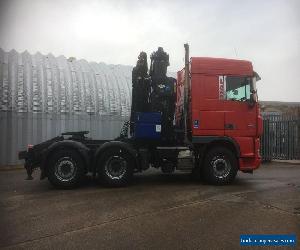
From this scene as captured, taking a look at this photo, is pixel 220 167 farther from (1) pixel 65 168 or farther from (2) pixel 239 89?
(1) pixel 65 168

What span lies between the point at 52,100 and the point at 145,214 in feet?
29.3

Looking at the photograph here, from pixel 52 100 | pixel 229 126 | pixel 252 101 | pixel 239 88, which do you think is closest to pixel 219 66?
pixel 239 88

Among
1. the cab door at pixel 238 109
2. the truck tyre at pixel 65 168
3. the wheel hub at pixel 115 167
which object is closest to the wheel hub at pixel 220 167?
the cab door at pixel 238 109

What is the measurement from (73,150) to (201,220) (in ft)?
13.9

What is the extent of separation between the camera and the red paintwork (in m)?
9.45

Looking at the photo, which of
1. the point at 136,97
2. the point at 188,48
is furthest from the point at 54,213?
the point at 188,48

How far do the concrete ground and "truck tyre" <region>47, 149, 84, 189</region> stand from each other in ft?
0.96

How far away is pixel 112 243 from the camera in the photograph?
4898 mm

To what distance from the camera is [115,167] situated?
9156 mm

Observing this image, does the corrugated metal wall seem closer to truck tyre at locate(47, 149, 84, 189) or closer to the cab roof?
truck tyre at locate(47, 149, 84, 189)

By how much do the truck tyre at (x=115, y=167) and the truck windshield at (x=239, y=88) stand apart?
324 cm

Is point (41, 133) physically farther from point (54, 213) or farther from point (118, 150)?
point (54, 213)

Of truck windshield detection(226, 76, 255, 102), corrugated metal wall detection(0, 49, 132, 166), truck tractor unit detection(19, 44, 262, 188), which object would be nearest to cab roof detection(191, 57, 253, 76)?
truck tractor unit detection(19, 44, 262, 188)

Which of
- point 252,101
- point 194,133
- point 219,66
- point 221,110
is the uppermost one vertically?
point 219,66
